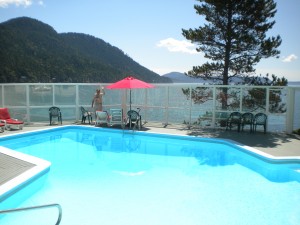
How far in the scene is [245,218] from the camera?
4789mm

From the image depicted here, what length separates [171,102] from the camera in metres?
12.6

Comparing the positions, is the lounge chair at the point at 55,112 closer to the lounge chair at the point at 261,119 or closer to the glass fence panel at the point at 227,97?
the glass fence panel at the point at 227,97

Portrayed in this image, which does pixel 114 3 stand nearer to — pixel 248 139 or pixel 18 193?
pixel 248 139

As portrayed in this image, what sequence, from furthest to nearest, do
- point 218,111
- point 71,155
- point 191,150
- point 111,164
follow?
point 218,111, point 191,150, point 71,155, point 111,164

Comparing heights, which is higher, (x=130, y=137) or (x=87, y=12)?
(x=87, y=12)

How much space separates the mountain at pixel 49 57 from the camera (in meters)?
37.5

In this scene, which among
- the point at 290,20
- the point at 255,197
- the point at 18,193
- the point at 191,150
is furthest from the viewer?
the point at 290,20

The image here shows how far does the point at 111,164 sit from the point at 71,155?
5.12ft

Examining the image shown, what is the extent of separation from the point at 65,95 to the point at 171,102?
490 cm

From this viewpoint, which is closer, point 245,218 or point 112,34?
point 245,218

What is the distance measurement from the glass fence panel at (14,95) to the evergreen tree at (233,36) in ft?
29.4

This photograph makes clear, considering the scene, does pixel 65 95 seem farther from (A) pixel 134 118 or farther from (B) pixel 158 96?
(B) pixel 158 96

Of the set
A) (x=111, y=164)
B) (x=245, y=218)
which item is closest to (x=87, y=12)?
(x=111, y=164)

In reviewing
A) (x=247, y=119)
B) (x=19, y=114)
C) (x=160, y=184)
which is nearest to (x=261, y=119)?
(x=247, y=119)
